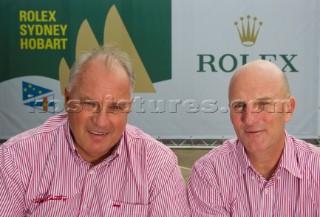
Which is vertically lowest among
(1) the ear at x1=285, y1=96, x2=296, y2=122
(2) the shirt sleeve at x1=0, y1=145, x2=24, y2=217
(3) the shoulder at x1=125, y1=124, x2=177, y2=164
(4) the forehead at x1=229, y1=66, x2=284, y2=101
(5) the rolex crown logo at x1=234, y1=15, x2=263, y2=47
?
(2) the shirt sleeve at x1=0, y1=145, x2=24, y2=217

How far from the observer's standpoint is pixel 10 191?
2510 millimetres

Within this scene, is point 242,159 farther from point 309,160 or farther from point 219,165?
point 309,160

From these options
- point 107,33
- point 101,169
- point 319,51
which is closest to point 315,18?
point 319,51

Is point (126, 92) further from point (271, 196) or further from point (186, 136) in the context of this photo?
point (186, 136)

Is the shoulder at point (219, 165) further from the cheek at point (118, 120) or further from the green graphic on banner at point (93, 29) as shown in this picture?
the green graphic on banner at point (93, 29)

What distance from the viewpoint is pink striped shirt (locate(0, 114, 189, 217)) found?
8.34 feet

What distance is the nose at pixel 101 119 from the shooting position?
8.18 ft

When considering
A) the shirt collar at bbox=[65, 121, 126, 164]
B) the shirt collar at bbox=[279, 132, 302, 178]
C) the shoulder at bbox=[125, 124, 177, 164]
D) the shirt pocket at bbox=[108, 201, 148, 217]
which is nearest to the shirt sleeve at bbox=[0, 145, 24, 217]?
the shirt collar at bbox=[65, 121, 126, 164]

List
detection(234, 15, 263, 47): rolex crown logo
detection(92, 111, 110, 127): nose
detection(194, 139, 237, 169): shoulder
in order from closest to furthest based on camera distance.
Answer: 1. detection(92, 111, 110, 127): nose
2. detection(194, 139, 237, 169): shoulder
3. detection(234, 15, 263, 47): rolex crown logo

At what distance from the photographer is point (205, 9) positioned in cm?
714

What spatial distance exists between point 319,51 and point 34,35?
3888mm

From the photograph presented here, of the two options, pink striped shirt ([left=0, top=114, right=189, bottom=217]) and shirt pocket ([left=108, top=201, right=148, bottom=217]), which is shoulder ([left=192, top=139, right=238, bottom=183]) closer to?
pink striped shirt ([left=0, top=114, right=189, bottom=217])

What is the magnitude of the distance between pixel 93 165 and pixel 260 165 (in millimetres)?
847

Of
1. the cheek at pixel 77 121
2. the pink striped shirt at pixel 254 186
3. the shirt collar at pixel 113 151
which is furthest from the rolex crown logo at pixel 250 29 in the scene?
the cheek at pixel 77 121
